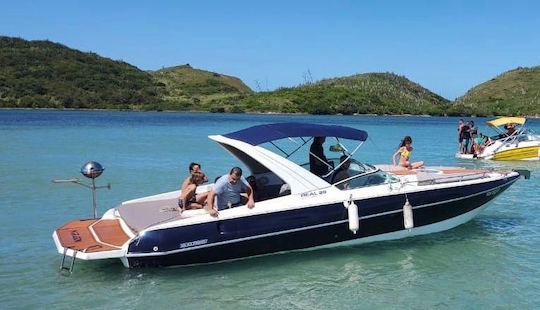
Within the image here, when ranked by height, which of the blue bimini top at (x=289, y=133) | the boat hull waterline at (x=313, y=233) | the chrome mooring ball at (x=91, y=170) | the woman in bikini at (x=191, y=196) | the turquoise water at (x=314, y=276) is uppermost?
the blue bimini top at (x=289, y=133)

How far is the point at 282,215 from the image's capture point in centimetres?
1050

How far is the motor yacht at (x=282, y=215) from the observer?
9.91 metres

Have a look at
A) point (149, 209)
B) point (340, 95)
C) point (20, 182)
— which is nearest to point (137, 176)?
point (20, 182)

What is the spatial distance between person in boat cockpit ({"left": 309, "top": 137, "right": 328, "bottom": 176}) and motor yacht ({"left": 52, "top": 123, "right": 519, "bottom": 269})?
12 centimetres

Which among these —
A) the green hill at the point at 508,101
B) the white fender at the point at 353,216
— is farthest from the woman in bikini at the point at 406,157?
the green hill at the point at 508,101

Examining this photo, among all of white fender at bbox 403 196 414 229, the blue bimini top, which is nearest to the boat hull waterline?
white fender at bbox 403 196 414 229

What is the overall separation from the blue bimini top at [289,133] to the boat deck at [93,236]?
2831 millimetres

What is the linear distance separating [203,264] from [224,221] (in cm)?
91

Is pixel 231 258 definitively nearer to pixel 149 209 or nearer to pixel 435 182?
pixel 149 209

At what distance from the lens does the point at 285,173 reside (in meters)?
10.9

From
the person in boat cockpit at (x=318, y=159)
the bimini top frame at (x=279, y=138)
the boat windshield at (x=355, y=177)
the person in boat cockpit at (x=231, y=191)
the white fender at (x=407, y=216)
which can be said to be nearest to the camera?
the person in boat cockpit at (x=231, y=191)

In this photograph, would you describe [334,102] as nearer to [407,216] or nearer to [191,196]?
[407,216]

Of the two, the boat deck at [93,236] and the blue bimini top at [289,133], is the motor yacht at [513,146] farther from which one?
the boat deck at [93,236]

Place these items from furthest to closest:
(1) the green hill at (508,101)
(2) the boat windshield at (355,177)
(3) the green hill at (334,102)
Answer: (3) the green hill at (334,102) → (1) the green hill at (508,101) → (2) the boat windshield at (355,177)
